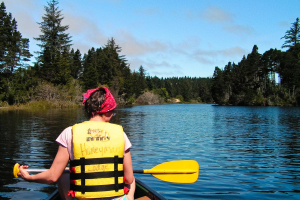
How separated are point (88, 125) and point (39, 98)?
5030 centimetres

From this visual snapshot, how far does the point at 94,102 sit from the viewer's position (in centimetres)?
289

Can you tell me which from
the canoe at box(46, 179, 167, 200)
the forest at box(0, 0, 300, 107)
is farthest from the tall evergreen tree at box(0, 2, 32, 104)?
the canoe at box(46, 179, 167, 200)

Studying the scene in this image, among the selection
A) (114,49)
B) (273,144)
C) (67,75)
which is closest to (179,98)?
(114,49)

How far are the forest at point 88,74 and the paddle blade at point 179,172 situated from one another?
4588cm

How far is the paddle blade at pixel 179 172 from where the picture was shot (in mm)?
4443

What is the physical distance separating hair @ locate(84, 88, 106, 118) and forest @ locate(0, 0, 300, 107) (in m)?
46.9

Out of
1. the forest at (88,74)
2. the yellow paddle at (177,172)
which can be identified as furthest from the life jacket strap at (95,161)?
the forest at (88,74)

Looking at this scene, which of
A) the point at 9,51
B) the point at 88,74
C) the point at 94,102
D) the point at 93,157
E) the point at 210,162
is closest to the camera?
the point at 93,157

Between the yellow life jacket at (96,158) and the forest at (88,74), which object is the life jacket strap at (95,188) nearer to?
the yellow life jacket at (96,158)

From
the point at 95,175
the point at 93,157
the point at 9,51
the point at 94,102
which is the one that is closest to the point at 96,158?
the point at 93,157

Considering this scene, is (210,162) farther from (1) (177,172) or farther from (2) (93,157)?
(2) (93,157)

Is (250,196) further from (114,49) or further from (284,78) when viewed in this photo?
(114,49)

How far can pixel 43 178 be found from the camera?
2.84 metres

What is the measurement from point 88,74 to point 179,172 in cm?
6389
